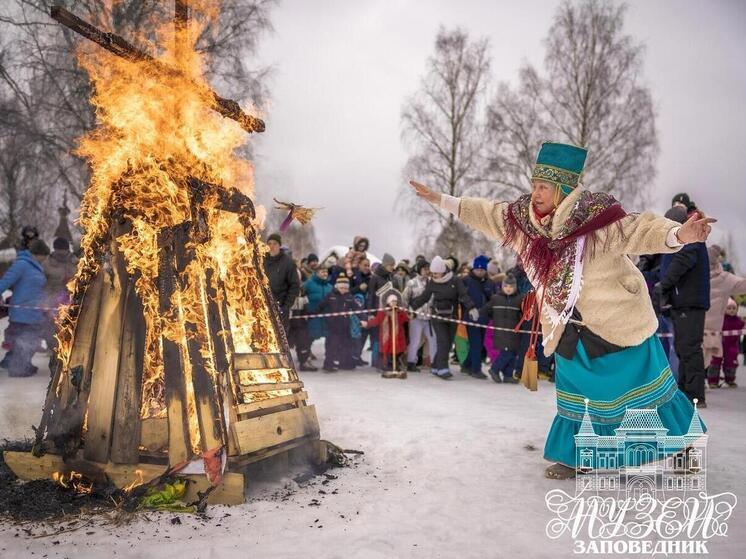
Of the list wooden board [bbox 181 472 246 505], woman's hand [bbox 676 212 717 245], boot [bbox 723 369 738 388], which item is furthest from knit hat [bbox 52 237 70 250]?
boot [bbox 723 369 738 388]

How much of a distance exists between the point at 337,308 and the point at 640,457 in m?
7.15

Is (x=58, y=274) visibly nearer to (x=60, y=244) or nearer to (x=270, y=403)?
(x=60, y=244)

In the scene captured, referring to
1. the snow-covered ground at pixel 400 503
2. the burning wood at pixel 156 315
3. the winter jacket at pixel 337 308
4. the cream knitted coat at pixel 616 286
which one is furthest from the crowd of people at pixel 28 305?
the cream knitted coat at pixel 616 286

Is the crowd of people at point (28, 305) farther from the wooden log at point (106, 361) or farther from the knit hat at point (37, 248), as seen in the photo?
the wooden log at point (106, 361)

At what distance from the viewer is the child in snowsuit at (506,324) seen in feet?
31.1

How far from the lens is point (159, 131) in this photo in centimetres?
415

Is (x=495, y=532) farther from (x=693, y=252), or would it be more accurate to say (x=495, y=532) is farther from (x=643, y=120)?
(x=643, y=120)

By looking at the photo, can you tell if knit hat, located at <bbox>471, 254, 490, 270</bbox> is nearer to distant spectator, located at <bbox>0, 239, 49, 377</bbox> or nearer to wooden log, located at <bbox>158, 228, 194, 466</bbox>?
distant spectator, located at <bbox>0, 239, 49, 377</bbox>

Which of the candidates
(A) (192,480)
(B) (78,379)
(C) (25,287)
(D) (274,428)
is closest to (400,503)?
(D) (274,428)

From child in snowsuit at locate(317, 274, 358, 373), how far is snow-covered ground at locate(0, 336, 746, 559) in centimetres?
382

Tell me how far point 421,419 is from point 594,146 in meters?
17.8

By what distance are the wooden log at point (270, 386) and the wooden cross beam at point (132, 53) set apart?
2112 mm

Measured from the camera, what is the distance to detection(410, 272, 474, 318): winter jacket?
10266mm

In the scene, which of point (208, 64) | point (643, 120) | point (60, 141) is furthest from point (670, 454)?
point (643, 120)
